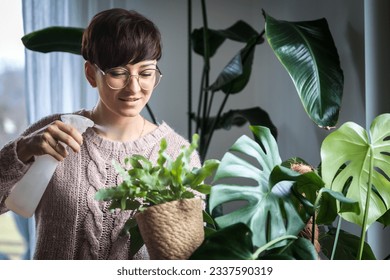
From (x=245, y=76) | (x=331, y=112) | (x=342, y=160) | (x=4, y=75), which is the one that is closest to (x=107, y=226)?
(x=342, y=160)

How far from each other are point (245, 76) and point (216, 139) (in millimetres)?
302

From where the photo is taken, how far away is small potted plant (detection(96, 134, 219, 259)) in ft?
2.05

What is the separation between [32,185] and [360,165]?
416 mm

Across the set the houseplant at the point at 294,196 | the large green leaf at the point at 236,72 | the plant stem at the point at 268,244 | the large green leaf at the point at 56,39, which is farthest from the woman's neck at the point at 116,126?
the large green leaf at the point at 236,72

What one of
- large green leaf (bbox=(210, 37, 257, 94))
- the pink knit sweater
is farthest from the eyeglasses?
large green leaf (bbox=(210, 37, 257, 94))

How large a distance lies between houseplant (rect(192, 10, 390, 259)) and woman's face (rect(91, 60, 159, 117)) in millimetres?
172

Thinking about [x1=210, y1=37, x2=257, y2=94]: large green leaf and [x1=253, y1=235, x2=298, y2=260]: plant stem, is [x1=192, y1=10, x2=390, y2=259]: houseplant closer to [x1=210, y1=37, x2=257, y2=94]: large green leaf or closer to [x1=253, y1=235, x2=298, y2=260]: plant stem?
[x1=253, y1=235, x2=298, y2=260]: plant stem

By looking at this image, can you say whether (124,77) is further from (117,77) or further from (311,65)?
(311,65)

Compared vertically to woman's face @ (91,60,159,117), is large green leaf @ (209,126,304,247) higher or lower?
lower

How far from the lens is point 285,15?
6.06 feet

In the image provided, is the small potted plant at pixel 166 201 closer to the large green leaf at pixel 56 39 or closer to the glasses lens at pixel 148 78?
the glasses lens at pixel 148 78

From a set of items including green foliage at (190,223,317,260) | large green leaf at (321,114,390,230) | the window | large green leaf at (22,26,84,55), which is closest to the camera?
green foliage at (190,223,317,260)

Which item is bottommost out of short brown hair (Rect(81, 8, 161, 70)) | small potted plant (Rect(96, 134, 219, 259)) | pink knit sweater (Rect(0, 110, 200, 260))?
pink knit sweater (Rect(0, 110, 200, 260))

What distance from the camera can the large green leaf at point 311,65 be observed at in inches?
47.1
